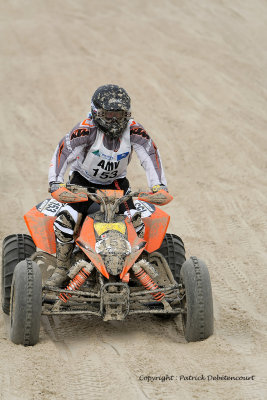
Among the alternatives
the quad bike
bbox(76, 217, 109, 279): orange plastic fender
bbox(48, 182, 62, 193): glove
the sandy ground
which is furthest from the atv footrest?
bbox(48, 182, 62, 193): glove

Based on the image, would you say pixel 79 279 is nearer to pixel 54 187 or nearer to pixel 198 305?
pixel 54 187

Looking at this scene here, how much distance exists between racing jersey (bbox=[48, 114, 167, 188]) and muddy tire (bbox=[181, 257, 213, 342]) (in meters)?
1.55

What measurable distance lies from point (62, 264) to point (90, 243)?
2.43 ft

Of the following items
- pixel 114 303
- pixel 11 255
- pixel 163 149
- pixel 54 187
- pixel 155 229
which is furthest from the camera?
pixel 163 149

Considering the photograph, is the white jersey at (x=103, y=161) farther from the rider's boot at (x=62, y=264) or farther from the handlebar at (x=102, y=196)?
the rider's boot at (x=62, y=264)

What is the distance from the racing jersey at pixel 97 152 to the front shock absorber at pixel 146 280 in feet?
4.13

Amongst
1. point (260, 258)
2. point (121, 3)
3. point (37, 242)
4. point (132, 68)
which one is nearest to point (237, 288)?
point (260, 258)

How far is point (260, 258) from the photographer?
1073cm

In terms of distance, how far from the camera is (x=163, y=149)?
15.1 metres

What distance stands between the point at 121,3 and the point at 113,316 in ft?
51.2

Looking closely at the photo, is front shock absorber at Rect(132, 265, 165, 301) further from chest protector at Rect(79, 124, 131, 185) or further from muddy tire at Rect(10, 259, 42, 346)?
chest protector at Rect(79, 124, 131, 185)

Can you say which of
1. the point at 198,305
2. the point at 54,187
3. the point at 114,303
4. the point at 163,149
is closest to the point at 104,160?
the point at 54,187

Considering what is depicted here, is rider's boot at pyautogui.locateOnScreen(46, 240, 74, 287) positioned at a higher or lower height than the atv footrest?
lower

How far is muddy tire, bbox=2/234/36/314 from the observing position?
8.23 metres
